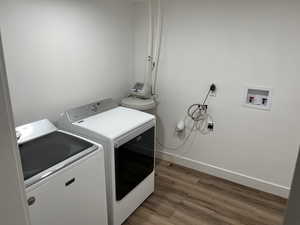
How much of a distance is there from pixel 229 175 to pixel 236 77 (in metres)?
1.15

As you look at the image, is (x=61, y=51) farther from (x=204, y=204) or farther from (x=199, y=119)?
(x=204, y=204)

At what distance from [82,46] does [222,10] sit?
1431 millimetres

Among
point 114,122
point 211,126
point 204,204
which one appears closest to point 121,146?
point 114,122

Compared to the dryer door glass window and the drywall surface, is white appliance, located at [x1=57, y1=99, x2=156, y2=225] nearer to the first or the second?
the dryer door glass window

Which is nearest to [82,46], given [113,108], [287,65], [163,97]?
[113,108]

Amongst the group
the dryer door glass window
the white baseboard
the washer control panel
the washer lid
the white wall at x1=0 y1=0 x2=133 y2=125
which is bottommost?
the white baseboard

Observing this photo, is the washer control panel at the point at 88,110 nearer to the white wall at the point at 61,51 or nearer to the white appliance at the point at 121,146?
the white appliance at the point at 121,146

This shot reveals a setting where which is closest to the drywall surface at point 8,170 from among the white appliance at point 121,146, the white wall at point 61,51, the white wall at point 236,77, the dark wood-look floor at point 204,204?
the white appliance at point 121,146

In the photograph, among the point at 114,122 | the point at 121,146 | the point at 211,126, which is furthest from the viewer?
the point at 211,126

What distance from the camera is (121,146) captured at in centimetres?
181

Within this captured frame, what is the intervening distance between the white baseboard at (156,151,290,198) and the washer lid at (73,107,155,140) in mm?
1051

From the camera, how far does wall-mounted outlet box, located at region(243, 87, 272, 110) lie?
2.24 m

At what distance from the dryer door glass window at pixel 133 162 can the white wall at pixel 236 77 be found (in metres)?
0.77

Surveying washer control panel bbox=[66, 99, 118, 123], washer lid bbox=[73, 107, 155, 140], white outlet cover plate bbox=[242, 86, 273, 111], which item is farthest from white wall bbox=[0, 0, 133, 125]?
white outlet cover plate bbox=[242, 86, 273, 111]
